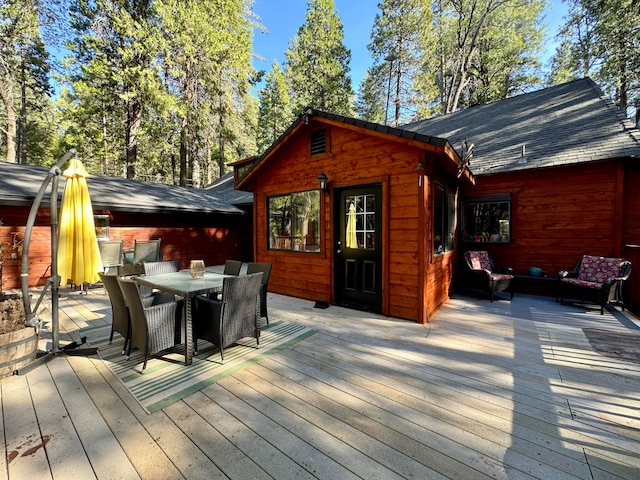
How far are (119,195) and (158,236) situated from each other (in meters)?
1.56

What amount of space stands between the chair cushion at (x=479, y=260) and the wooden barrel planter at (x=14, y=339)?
263 inches

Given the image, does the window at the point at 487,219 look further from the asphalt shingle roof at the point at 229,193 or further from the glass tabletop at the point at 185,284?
the asphalt shingle roof at the point at 229,193

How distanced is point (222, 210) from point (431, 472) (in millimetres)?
9522

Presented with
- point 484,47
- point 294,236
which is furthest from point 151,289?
point 484,47

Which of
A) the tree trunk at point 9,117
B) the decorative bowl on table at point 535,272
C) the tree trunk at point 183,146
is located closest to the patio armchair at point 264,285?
the decorative bowl on table at point 535,272

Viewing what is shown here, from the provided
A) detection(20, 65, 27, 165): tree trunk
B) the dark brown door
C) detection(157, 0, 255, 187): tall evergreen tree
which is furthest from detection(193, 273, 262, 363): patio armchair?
detection(20, 65, 27, 165): tree trunk

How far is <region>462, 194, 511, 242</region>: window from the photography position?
636 cm

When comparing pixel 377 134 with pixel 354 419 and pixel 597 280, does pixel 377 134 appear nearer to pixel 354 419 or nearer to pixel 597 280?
pixel 354 419

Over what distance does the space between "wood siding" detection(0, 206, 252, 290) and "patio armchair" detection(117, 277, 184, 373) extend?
19.5 feet

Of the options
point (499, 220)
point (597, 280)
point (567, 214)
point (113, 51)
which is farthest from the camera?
point (113, 51)

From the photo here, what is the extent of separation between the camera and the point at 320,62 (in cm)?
1620

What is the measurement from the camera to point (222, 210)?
9797 mm

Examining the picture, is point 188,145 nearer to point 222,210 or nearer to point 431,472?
point 222,210

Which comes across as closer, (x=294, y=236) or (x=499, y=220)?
(x=294, y=236)
